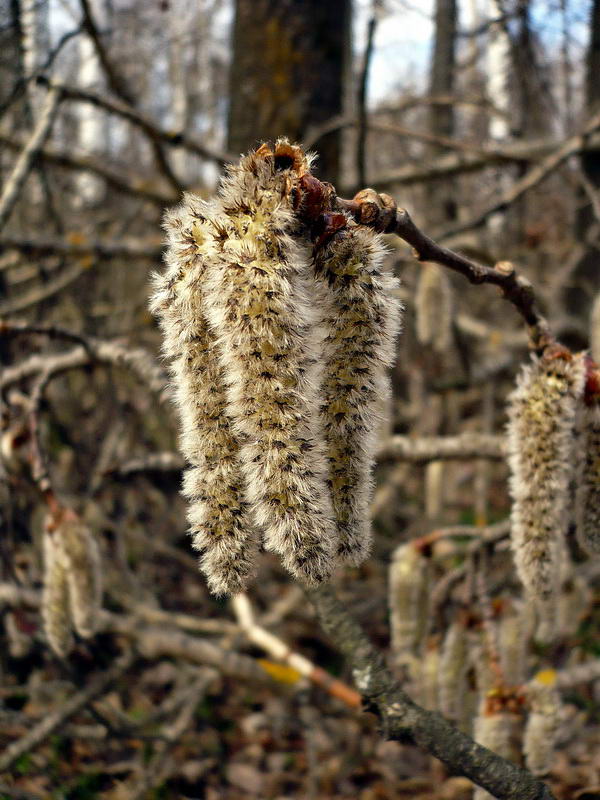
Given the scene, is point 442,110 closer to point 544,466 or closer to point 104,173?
point 104,173

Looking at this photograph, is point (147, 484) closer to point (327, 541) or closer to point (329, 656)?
point (329, 656)

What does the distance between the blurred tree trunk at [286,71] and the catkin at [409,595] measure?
2042mm

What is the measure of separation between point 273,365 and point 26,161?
196cm

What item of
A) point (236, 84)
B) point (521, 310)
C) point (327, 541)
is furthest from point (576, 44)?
point (327, 541)

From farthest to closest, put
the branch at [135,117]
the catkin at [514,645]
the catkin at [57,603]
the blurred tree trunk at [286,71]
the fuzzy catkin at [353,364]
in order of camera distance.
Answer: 1. the blurred tree trunk at [286,71]
2. the branch at [135,117]
3. the catkin at [514,645]
4. the catkin at [57,603]
5. the fuzzy catkin at [353,364]

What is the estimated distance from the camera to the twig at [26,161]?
2.43 metres

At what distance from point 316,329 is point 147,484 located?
4.11 m

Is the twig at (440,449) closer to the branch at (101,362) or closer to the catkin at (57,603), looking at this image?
the branch at (101,362)

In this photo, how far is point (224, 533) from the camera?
1098mm

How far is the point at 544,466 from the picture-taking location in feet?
5.06

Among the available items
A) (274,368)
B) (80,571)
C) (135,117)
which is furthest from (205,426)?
(135,117)

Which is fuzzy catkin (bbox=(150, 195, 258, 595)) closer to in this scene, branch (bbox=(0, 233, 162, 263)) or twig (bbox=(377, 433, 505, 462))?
twig (bbox=(377, 433, 505, 462))

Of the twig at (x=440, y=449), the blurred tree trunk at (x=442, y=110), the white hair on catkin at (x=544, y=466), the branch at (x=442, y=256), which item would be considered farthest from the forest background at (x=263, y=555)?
the branch at (x=442, y=256)

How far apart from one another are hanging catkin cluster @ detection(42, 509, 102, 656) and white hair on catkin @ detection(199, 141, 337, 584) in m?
1.26
